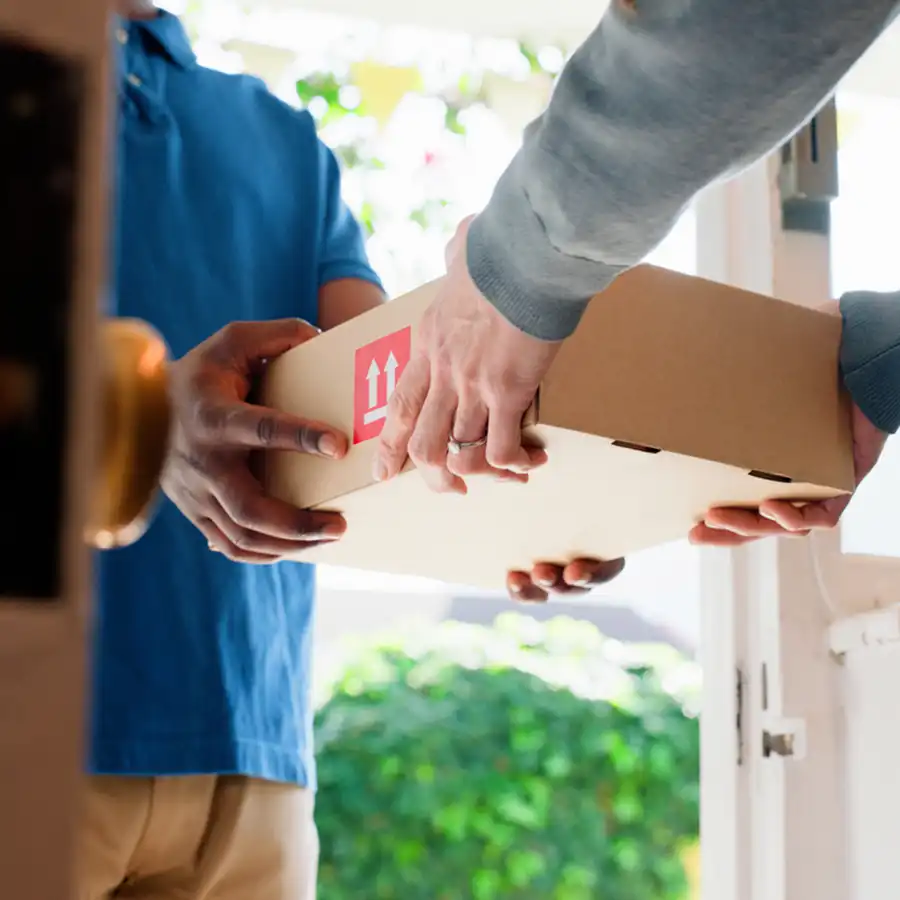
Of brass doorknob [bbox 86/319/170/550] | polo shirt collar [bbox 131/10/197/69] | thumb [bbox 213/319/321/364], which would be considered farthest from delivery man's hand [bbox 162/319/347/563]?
brass doorknob [bbox 86/319/170/550]

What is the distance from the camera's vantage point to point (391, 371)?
0.84 metres

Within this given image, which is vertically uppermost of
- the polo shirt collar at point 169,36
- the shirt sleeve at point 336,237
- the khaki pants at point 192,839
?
Result: the polo shirt collar at point 169,36

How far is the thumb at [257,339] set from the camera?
3.23ft

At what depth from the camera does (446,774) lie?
242 centimetres

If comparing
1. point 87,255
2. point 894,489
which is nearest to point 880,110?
point 894,489

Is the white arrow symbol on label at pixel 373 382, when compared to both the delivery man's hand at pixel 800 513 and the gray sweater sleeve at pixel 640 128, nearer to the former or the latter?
the gray sweater sleeve at pixel 640 128

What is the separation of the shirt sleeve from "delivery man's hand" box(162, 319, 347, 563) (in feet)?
0.67

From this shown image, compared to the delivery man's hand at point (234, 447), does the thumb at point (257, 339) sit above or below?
above

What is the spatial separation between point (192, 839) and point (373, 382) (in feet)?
1.39

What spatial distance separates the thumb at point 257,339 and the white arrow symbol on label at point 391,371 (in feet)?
0.55

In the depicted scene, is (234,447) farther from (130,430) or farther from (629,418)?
(130,430)

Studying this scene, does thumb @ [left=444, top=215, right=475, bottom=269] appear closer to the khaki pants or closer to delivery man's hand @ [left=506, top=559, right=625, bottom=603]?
delivery man's hand @ [left=506, top=559, right=625, bottom=603]

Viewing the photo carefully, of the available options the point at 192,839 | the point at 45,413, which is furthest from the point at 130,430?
the point at 192,839

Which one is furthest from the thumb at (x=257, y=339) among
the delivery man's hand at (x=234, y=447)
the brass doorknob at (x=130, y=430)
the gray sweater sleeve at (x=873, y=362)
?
the brass doorknob at (x=130, y=430)
